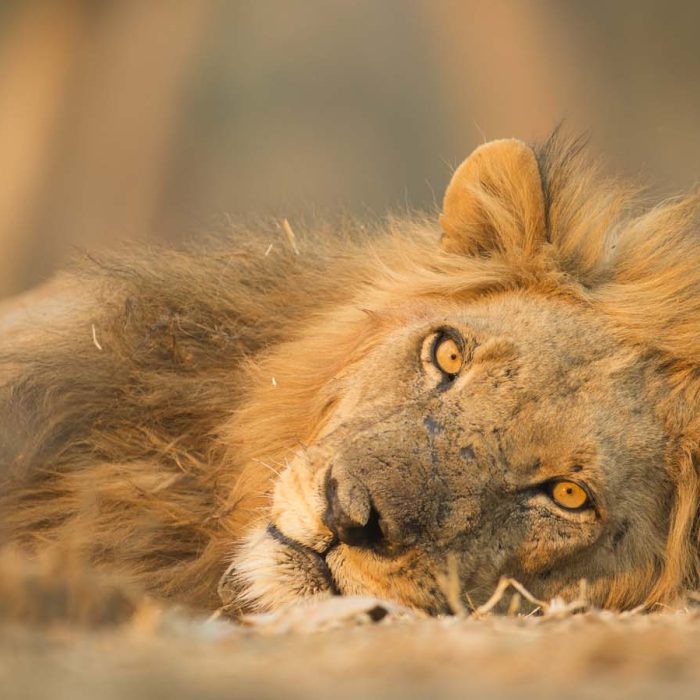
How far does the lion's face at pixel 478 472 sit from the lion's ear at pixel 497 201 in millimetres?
290

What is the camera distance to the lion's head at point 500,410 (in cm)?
319

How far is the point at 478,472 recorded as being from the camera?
334cm

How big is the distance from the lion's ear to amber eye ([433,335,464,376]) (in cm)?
58

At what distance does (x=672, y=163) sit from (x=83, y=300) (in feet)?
16.9

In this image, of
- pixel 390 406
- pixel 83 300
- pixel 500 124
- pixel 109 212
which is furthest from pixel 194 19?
pixel 390 406

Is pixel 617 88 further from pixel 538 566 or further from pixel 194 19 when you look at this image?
pixel 538 566

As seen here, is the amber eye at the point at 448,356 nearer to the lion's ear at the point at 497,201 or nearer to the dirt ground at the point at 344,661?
the lion's ear at the point at 497,201

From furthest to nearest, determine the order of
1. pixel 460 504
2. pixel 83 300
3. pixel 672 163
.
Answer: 1. pixel 672 163
2. pixel 83 300
3. pixel 460 504

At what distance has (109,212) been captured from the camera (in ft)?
27.0

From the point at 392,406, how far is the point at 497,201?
1.01 m

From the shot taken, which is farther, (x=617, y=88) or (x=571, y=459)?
(x=617, y=88)

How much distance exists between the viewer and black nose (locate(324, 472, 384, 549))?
3023mm

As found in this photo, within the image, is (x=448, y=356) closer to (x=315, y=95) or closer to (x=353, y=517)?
(x=353, y=517)

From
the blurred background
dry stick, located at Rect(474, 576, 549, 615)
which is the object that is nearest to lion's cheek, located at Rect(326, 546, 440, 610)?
dry stick, located at Rect(474, 576, 549, 615)
